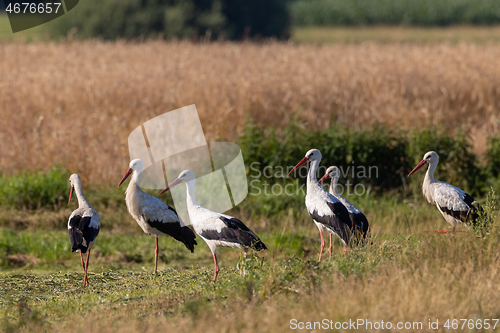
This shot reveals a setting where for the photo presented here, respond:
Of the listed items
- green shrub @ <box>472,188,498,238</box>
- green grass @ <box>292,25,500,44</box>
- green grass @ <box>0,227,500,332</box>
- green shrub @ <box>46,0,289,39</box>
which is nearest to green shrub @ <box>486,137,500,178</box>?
green shrub @ <box>472,188,498,238</box>

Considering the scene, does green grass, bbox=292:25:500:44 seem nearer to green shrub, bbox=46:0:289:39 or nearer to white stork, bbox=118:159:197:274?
green shrub, bbox=46:0:289:39

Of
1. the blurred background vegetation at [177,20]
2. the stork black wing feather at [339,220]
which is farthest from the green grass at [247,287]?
the blurred background vegetation at [177,20]

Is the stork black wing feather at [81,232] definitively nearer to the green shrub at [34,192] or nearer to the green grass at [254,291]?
the green grass at [254,291]

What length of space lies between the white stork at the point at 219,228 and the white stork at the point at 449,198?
2.50 m

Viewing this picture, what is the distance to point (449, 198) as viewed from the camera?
7453 mm

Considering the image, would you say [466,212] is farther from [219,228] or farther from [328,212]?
[219,228]

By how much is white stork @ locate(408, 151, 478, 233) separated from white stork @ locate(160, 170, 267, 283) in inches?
98.5

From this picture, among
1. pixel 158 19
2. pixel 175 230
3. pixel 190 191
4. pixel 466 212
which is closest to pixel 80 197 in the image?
pixel 175 230

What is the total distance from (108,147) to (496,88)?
34.9 feet

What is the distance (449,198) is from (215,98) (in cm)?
735

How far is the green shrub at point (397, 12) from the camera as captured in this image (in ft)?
196

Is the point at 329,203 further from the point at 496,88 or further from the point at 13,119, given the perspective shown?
the point at 496,88

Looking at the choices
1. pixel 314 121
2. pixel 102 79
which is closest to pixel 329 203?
pixel 314 121

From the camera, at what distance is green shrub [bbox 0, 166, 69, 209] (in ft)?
32.0
